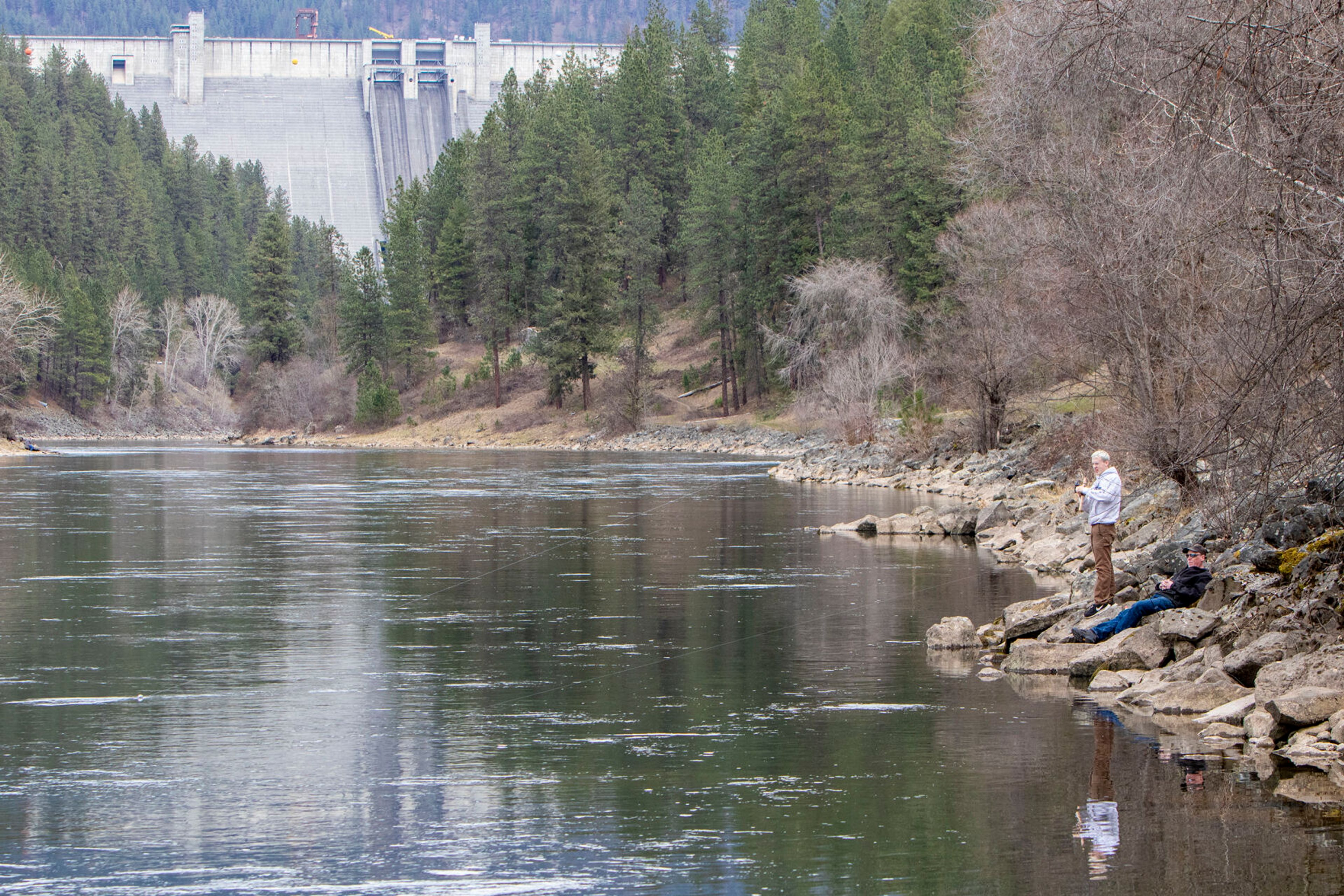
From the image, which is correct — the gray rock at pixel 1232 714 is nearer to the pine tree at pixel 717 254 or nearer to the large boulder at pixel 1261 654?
the large boulder at pixel 1261 654

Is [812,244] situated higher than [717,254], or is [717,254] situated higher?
[717,254]

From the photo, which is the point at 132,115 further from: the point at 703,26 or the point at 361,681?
the point at 361,681

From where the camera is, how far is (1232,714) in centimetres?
1158

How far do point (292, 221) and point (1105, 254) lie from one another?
133 meters

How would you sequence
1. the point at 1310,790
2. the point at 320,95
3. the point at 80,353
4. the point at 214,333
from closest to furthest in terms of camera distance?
the point at 1310,790, the point at 80,353, the point at 214,333, the point at 320,95

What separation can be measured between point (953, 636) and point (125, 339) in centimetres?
10448

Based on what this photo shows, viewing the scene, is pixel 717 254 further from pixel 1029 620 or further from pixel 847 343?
pixel 1029 620

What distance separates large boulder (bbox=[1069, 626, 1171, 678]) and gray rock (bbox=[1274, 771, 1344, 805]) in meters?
3.43

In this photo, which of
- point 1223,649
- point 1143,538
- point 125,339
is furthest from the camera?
point 125,339

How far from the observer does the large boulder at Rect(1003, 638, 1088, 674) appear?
14.1 metres

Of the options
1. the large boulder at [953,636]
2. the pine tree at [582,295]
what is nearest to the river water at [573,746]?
the large boulder at [953,636]

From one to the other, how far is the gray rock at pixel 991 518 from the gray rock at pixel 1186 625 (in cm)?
1416

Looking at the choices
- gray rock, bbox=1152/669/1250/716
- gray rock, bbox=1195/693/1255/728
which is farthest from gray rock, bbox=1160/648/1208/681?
gray rock, bbox=1195/693/1255/728

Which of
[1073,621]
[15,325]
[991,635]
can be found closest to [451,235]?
[15,325]
